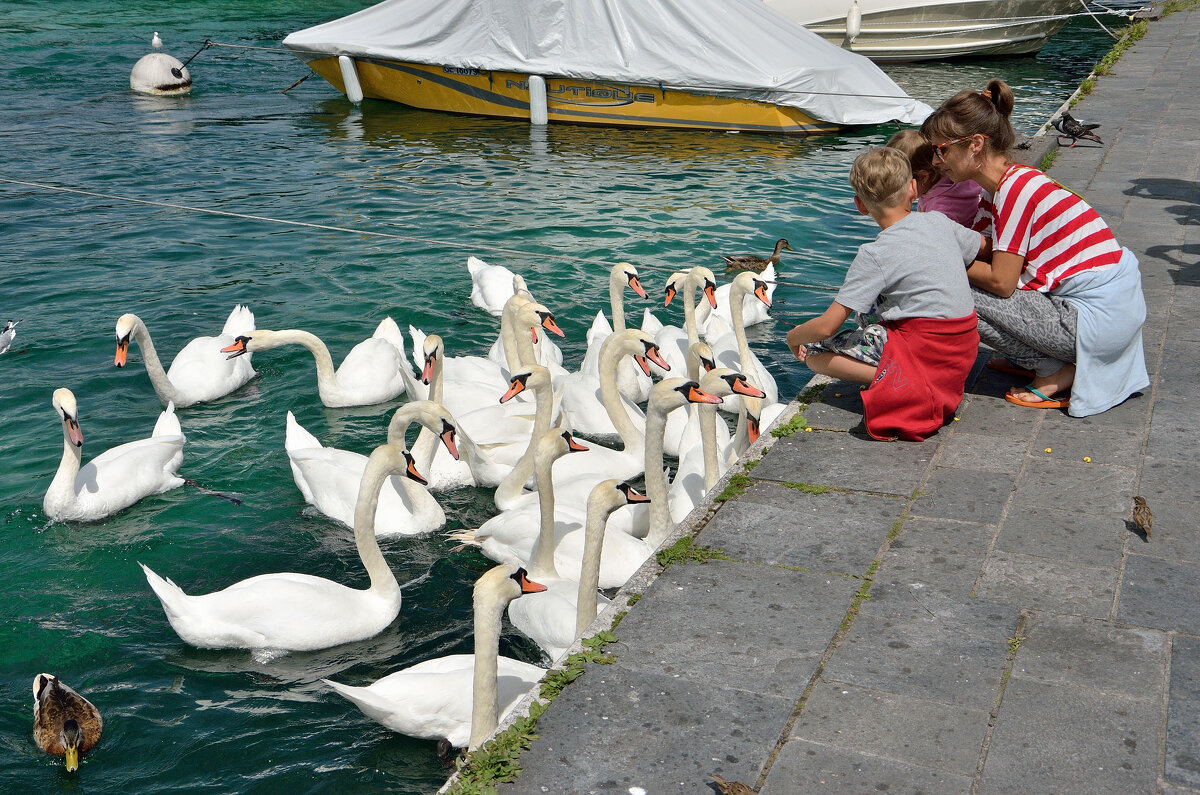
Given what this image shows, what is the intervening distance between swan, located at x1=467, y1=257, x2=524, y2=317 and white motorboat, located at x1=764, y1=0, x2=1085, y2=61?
17375mm

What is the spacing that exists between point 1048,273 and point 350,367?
4.81 metres

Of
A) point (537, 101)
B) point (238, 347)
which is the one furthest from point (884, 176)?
point (537, 101)

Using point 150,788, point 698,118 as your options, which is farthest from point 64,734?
point 698,118

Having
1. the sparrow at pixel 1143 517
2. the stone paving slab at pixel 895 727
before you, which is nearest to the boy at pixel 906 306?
the sparrow at pixel 1143 517

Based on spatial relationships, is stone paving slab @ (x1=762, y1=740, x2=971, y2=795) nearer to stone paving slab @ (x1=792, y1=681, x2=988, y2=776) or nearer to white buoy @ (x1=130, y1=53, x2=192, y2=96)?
stone paving slab @ (x1=792, y1=681, x2=988, y2=776)

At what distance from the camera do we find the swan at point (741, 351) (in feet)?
24.6

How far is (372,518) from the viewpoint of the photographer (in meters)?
5.39

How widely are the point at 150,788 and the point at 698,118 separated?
1532 centimetres

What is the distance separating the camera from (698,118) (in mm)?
17906

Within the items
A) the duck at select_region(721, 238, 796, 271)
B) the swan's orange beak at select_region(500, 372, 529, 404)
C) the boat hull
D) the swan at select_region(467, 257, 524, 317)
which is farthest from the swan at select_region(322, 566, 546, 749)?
the boat hull

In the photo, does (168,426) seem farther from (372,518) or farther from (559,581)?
(559,581)

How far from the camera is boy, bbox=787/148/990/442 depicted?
495 cm

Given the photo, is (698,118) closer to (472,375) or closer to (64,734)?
(472,375)

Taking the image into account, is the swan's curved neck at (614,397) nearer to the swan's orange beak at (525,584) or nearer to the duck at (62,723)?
the swan's orange beak at (525,584)
